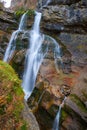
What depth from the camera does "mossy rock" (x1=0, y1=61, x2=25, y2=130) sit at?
11.6ft

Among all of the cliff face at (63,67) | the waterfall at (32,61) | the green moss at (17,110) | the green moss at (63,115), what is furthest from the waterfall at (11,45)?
the green moss at (17,110)

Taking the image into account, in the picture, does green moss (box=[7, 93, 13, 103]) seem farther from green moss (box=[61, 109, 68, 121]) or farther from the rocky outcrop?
green moss (box=[61, 109, 68, 121])

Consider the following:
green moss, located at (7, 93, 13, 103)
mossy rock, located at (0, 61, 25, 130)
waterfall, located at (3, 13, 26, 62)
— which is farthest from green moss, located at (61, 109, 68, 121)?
green moss, located at (7, 93, 13, 103)

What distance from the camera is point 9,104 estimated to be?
12.1 feet

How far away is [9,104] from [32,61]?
10904 millimetres

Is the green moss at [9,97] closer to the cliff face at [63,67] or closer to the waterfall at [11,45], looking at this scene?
the cliff face at [63,67]

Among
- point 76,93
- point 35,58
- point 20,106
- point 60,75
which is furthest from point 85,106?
point 20,106

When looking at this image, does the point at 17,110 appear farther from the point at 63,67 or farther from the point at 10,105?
the point at 63,67

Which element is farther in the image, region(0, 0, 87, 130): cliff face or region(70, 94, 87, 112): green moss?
region(0, 0, 87, 130): cliff face

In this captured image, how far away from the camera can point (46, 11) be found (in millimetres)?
17484

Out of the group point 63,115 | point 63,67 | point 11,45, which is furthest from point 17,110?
point 11,45

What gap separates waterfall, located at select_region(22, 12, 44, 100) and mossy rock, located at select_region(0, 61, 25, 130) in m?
8.45

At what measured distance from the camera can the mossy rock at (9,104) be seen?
3535 mm

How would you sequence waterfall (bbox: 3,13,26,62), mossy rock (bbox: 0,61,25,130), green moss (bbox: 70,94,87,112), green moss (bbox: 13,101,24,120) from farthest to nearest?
1. waterfall (bbox: 3,13,26,62)
2. green moss (bbox: 70,94,87,112)
3. green moss (bbox: 13,101,24,120)
4. mossy rock (bbox: 0,61,25,130)
